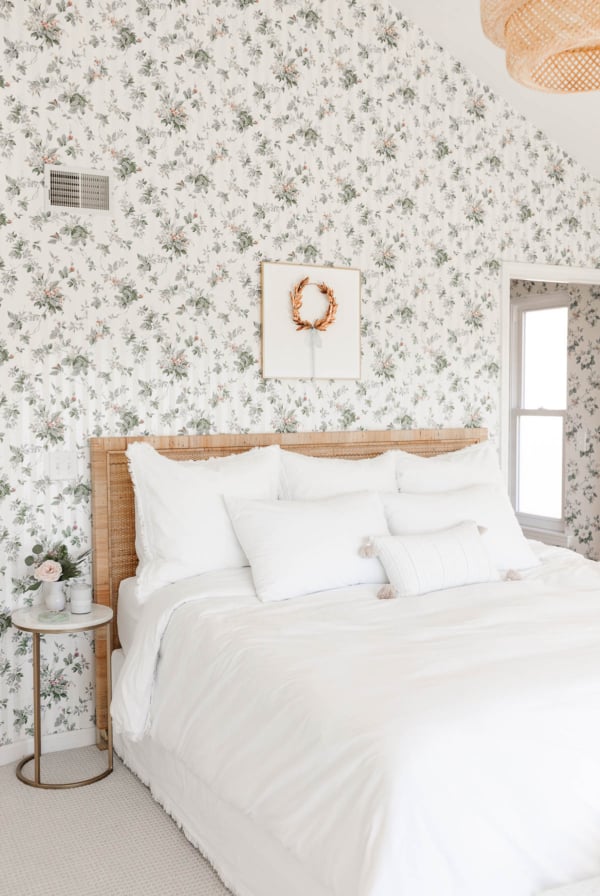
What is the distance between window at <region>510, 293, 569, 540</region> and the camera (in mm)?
6059

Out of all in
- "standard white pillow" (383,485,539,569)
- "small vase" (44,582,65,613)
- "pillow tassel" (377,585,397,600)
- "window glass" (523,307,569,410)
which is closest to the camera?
"pillow tassel" (377,585,397,600)

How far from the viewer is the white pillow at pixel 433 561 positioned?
2920 millimetres

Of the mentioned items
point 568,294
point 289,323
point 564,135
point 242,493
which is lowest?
point 242,493

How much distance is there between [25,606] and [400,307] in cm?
218

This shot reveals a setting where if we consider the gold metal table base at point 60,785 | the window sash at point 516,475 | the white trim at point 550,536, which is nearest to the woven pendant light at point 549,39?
the gold metal table base at point 60,785

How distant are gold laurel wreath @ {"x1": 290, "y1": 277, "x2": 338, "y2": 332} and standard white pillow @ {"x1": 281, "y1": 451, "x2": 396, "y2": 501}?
0.59 m

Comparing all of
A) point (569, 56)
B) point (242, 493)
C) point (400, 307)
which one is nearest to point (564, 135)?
point (400, 307)

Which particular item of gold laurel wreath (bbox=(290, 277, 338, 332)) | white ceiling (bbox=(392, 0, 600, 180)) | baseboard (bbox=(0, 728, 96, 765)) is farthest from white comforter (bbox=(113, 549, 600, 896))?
white ceiling (bbox=(392, 0, 600, 180))

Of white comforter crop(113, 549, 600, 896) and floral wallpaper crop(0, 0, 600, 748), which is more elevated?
floral wallpaper crop(0, 0, 600, 748)

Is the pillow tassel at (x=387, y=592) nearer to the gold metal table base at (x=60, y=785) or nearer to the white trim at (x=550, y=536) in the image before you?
the gold metal table base at (x=60, y=785)

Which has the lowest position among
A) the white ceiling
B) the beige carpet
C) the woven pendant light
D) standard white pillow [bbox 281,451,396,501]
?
the beige carpet

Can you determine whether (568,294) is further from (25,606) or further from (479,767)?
(479,767)

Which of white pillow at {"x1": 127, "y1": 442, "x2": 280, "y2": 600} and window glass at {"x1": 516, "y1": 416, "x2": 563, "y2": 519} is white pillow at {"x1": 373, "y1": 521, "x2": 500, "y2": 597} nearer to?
white pillow at {"x1": 127, "y1": 442, "x2": 280, "y2": 600}

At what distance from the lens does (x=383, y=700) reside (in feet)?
6.22
